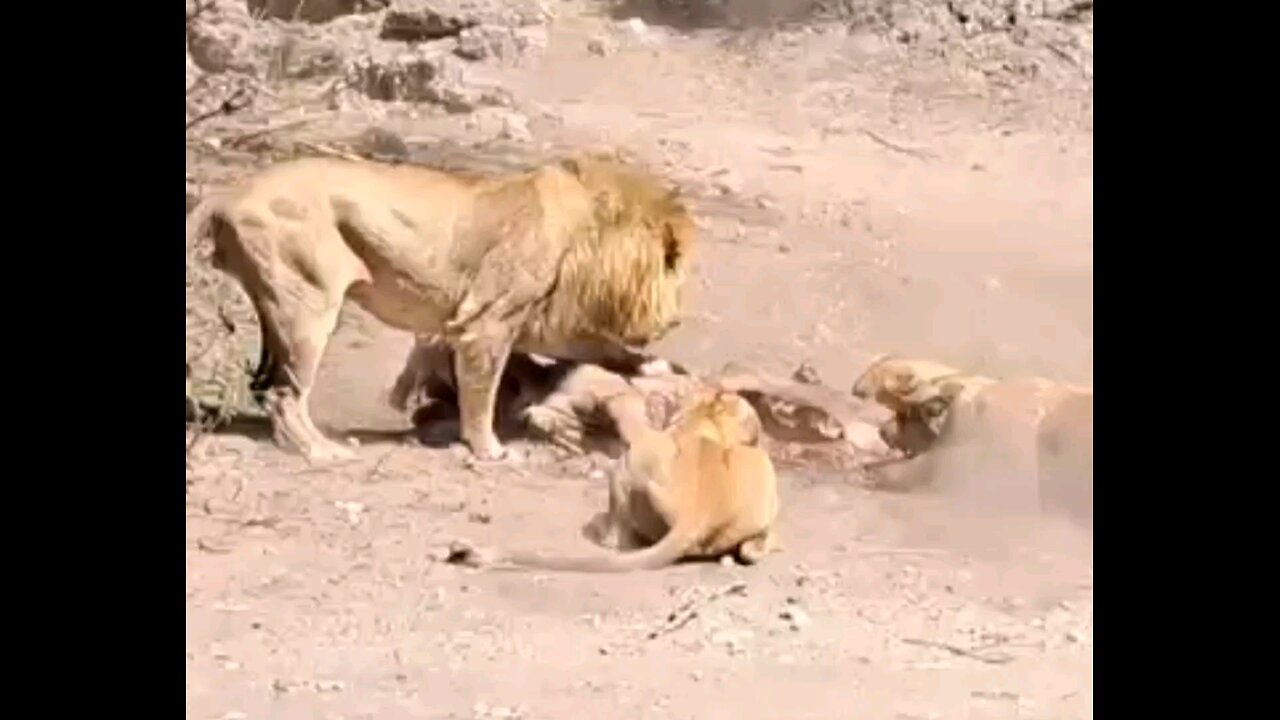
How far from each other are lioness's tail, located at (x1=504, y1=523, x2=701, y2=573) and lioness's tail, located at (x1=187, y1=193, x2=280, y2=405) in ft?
0.92

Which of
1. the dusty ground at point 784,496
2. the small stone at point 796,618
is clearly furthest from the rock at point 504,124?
the small stone at point 796,618

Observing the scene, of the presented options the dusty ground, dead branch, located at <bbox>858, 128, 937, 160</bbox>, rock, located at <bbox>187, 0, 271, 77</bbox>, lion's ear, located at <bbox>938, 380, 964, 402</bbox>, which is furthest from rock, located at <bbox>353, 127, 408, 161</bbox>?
lion's ear, located at <bbox>938, 380, 964, 402</bbox>

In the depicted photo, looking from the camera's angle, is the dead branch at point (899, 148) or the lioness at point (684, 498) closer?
the lioness at point (684, 498)

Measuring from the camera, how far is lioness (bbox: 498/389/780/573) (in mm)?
2068

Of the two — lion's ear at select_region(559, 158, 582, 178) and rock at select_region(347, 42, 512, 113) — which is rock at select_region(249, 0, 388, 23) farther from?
lion's ear at select_region(559, 158, 582, 178)

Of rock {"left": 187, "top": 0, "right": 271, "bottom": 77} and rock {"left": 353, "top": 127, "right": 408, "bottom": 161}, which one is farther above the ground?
rock {"left": 187, "top": 0, "right": 271, "bottom": 77}

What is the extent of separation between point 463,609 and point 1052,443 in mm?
574

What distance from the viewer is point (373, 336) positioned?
2.10m

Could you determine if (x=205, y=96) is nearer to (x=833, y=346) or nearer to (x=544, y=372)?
(x=544, y=372)

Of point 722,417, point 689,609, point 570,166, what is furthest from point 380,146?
point 689,609

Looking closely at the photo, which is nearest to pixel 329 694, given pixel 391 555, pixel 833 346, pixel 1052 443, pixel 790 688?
pixel 391 555

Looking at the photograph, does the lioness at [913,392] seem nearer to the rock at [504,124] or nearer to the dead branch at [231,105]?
the rock at [504,124]

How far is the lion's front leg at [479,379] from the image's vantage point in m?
2.11

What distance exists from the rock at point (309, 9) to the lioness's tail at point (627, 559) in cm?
55
